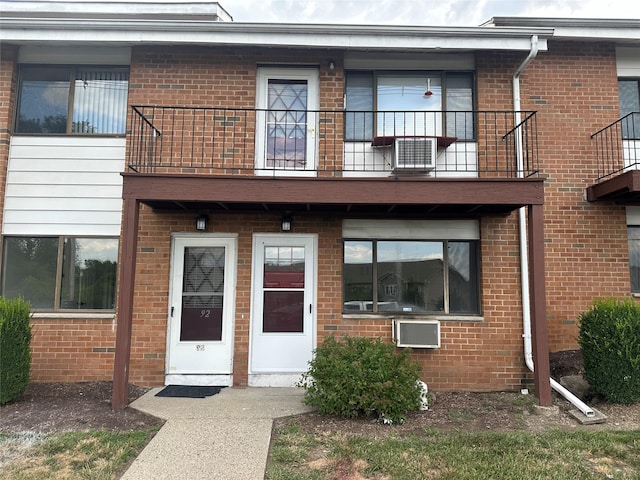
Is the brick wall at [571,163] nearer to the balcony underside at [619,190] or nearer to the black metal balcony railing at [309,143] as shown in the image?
the balcony underside at [619,190]

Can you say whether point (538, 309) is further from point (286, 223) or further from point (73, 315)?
point (73, 315)

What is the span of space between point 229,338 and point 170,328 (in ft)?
2.87

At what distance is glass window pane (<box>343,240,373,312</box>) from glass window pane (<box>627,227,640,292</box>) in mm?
4018

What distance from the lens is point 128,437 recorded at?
4.01m

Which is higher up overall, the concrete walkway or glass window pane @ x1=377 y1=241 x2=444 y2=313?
glass window pane @ x1=377 y1=241 x2=444 y2=313

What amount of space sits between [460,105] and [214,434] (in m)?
5.70

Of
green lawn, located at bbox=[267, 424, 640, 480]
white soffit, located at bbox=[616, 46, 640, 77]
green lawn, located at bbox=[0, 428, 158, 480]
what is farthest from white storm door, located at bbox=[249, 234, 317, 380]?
white soffit, located at bbox=[616, 46, 640, 77]


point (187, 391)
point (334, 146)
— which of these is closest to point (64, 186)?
point (187, 391)

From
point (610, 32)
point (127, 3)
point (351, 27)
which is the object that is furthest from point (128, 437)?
point (610, 32)

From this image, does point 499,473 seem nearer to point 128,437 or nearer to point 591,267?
point 128,437

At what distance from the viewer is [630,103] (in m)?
6.43

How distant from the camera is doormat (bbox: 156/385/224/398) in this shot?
209 inches

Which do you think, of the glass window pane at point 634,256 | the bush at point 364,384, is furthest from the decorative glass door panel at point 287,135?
the glass window pane at point 634,256

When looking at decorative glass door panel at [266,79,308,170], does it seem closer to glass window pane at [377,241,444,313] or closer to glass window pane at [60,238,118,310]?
glass window pane at [377,241,444,313]
